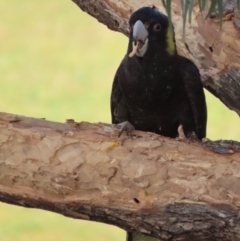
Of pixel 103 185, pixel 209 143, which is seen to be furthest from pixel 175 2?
pixel 103 185

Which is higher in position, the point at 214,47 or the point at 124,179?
the point at 214,47

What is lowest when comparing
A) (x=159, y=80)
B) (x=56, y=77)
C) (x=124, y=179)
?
(x=124, y=179)

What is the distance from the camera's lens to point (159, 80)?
1.41 metres

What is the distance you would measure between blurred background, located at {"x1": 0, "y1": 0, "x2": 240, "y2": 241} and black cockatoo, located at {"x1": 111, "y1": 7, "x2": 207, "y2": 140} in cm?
99

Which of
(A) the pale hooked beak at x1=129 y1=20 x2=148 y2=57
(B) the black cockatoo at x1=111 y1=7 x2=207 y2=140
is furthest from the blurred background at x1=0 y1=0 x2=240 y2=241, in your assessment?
(A) the pale hooked beak at x1=129 y1=20 x2=148 y2=57

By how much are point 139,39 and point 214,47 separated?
0.17 metres

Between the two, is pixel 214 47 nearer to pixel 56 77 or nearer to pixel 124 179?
pixel 124 179

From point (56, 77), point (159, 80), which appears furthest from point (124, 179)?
point (56, 77)

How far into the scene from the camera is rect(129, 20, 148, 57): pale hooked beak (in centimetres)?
133

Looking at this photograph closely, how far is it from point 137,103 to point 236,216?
1.39 ft

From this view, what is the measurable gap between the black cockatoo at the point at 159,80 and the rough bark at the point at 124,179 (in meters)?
0.18

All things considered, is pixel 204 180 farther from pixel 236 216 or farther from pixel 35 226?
pixel 35 226

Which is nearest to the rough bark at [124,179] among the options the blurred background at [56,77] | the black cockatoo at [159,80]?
the black cockatoo at [159,80]

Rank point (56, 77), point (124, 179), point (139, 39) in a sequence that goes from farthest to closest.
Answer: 1. point (56, 77)
2. point (139, 39)
3. point (124, 179)
